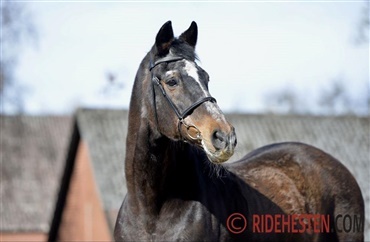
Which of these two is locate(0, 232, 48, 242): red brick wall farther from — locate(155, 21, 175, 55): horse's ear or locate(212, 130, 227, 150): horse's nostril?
locate(212, 130, 227, 150): horse's nostril

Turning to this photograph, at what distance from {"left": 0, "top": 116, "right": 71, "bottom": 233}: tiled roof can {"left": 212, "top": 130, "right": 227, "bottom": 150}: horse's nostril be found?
37790mm

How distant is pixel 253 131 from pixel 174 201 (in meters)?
17.7

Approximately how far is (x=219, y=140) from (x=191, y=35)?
1.33 m

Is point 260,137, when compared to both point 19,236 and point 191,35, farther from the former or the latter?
point 19,236

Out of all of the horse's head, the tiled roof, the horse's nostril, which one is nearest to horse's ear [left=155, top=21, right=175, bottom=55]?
the horse's head

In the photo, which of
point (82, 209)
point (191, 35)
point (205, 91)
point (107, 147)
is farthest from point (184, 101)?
point (82, 209)

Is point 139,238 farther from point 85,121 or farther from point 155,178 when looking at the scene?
point 85,121

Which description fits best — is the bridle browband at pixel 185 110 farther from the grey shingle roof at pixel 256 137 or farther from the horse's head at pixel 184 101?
the grey shingle roof at pixel 256 137

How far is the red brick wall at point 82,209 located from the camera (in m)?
23.6

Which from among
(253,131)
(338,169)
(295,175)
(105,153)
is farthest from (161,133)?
(253,131)

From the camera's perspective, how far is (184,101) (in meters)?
6.89

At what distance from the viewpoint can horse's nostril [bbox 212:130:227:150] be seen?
21.2 ft

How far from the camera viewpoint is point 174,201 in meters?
7.11

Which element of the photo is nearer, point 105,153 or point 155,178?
point 155,178
